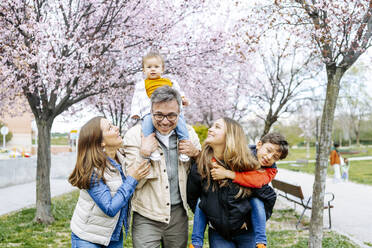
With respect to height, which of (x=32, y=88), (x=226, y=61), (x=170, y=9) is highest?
(x=170, y=9)

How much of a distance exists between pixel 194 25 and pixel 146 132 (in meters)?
8.47

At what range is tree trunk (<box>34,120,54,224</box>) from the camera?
332 inches

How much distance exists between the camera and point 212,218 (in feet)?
9.92

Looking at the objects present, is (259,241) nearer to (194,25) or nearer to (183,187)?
(183,187)

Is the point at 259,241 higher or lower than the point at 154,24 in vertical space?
lower

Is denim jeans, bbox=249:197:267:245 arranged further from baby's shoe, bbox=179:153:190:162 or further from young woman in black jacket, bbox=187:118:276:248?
baby's shoe, bbox=179:153:190:162

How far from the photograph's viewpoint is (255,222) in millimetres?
3023

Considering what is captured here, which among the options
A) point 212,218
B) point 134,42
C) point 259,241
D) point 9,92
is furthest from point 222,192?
point 9,92

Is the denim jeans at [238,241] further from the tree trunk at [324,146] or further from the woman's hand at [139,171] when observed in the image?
the tree trunk at [324,146]

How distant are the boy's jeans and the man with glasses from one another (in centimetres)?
12

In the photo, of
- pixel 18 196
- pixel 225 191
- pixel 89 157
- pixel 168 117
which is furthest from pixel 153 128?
pixel 18 196

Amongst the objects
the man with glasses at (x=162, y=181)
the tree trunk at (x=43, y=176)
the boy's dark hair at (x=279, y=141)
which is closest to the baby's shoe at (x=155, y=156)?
the man with glasses at (x=162, y=181)

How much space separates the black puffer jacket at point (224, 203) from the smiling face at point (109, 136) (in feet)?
2.25

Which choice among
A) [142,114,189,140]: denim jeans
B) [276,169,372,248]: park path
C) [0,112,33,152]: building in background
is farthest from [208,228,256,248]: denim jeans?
[0,112,33,152]: building in background
